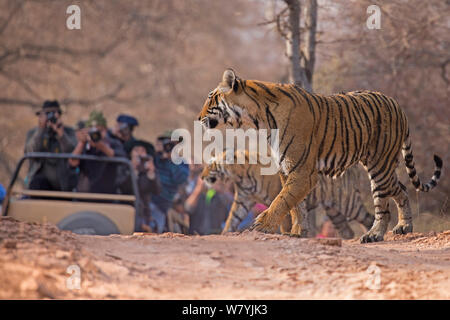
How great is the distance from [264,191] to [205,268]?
5.02m

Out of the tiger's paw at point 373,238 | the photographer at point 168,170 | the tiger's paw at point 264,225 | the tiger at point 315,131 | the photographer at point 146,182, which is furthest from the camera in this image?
the photographer at point 168,170

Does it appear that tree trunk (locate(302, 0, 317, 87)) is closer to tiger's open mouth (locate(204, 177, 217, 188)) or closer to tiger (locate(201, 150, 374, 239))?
tiger (locate(201, 150, 374, 239))

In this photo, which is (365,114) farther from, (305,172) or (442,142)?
(442,142)

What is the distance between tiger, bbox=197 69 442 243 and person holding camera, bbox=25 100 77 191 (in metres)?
2.87

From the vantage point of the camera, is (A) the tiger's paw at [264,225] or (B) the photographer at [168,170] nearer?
(A) the tiger's paw at [264,225]

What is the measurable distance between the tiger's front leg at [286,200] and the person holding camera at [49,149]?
372 cm

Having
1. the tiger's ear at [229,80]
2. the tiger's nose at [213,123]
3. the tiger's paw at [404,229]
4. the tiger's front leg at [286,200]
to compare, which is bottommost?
the tiger's paw at [404,229]

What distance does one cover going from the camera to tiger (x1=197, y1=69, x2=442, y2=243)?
7.54 meters

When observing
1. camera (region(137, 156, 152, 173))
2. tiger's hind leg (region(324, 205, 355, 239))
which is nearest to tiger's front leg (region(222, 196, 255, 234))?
tiger's hind leg (region(324, 205, 355, 239))

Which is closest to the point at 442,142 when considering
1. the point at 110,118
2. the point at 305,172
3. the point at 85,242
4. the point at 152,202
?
the point at 152,202

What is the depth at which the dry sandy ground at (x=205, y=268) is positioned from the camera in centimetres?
486

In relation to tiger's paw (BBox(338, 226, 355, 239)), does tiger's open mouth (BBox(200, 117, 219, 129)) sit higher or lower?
higher

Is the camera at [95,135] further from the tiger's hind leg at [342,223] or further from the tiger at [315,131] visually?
the tiger's hind leg at [342,223]

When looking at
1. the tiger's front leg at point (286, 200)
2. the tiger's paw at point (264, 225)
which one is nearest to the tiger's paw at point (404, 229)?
the tiger's front leg at point (286, 200)
